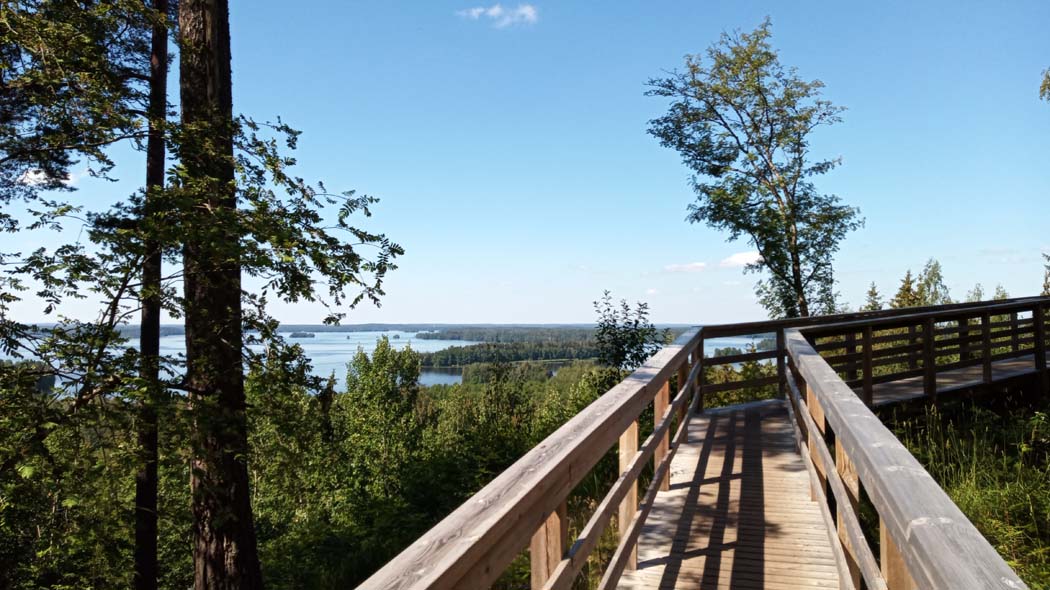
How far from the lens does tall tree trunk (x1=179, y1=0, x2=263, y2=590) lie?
268 inches

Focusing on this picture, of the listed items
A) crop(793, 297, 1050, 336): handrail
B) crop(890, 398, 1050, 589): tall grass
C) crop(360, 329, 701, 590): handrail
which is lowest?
crop(890, 398, 1050, 589): tall grass

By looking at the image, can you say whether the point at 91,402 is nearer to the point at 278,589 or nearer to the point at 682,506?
the point at 682,506

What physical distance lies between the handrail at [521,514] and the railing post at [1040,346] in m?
9.54

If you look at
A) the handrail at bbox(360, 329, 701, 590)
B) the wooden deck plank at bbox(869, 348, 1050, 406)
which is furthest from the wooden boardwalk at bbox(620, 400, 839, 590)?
the wooden deck plank at bbox(869, 348, 1050, 406)

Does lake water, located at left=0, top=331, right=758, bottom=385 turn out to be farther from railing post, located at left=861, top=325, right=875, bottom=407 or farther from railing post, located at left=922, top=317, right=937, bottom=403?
railing post, located at left=922, top=317, right=937, bottom=403

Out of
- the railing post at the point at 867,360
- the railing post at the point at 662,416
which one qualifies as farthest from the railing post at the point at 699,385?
the railing post at the point at 662,416

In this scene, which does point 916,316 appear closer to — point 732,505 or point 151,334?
point 732,505

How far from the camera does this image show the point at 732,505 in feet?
15.3

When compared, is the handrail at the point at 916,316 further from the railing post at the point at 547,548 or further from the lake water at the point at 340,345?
the railing post at the point at 547,548

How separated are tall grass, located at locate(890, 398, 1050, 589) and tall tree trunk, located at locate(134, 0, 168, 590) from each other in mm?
7042

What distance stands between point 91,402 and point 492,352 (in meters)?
10.3

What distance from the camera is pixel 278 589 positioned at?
11875 millimetres

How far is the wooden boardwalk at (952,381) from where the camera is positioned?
8727mm

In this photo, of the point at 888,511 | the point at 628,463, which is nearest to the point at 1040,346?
the point at 628,463
